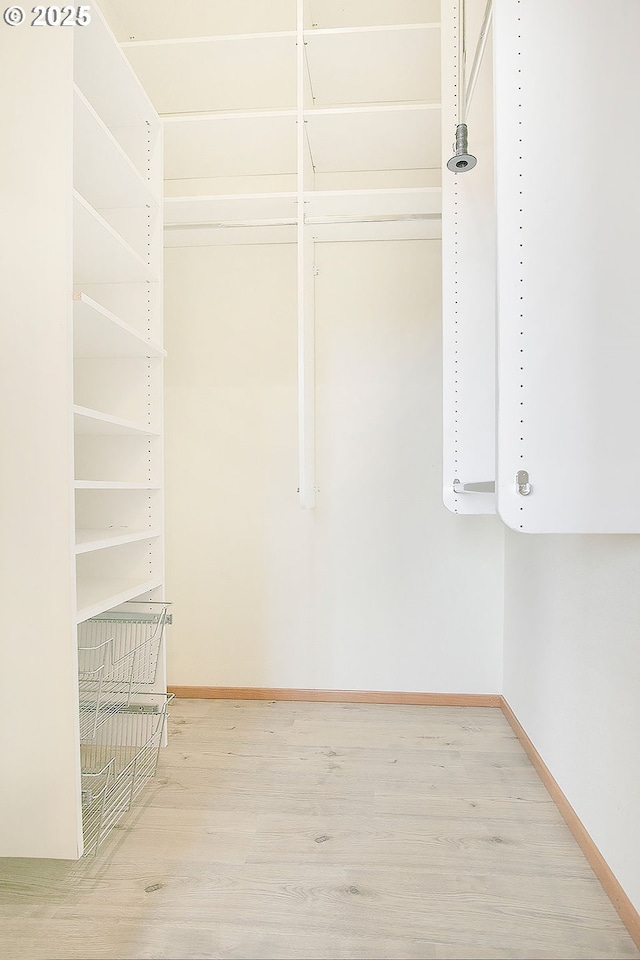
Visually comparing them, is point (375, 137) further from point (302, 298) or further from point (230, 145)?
point (302, 298)

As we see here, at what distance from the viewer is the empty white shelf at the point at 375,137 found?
224 cm

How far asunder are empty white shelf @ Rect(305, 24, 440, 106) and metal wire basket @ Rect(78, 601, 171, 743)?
213 cm

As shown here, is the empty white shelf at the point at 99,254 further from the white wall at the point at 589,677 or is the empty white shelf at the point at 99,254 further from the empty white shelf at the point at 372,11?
the white wall at the point at 589,677

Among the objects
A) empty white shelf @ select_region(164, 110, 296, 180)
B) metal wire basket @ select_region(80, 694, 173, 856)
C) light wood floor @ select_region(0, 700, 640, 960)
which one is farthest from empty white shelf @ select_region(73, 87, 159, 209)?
light wood floor @ select_region(0, 700, 640, 960)

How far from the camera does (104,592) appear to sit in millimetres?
1942

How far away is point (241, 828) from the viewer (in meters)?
1.79

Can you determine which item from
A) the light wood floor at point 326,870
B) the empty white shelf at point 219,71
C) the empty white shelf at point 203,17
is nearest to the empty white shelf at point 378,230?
the empty white shelf at point 219,71

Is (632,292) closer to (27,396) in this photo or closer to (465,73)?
(465,73)

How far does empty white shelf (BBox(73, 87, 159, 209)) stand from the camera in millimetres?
1659

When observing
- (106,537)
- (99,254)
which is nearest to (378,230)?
(99,254)

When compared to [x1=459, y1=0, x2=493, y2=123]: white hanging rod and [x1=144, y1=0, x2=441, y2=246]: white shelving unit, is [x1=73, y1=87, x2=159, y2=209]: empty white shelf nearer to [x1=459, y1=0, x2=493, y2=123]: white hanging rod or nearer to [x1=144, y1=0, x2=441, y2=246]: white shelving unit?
[x1=144, y1=0, x2=441, y2=246]: white shelving unit

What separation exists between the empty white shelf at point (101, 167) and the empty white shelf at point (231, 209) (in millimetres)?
242

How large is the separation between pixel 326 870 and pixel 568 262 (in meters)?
1.60

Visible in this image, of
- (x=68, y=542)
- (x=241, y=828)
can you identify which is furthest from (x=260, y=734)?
(x=68, y=542)
